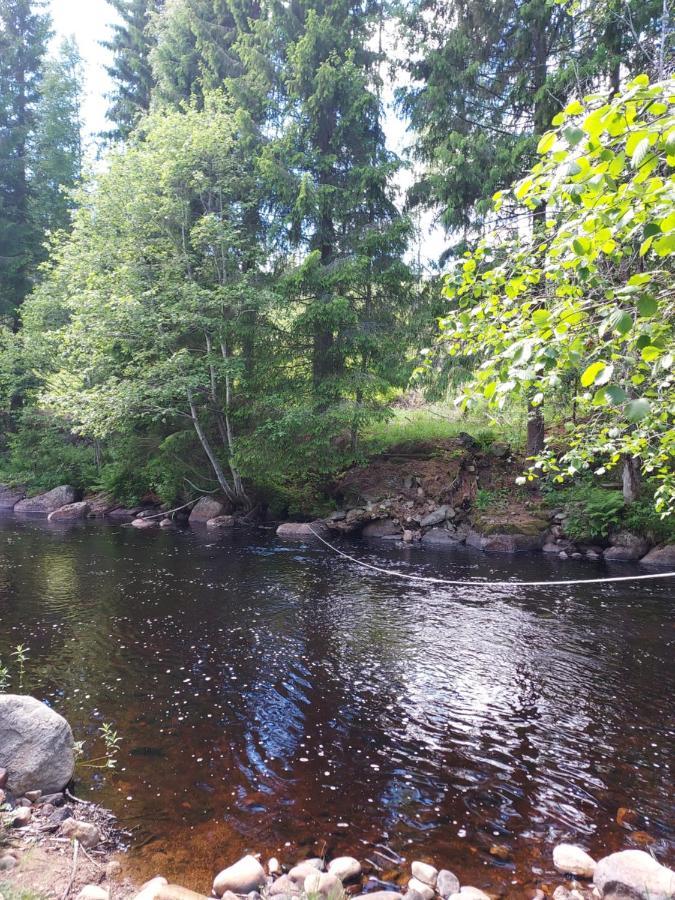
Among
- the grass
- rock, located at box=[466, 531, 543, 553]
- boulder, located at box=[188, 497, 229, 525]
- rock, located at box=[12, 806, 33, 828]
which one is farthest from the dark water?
boulder, located at box=[188, 497, 229, 525]

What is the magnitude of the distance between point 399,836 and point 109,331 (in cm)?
1285

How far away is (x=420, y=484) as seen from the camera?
15016mm

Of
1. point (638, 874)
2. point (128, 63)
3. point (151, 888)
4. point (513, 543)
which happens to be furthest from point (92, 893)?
point (128, 63)

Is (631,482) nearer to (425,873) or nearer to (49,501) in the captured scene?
(425,873)

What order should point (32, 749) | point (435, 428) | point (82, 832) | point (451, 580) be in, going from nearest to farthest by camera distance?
point (82, 832), point (32, 749), point (451, 580), point (435, 428)

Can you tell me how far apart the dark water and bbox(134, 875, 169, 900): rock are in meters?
0.21

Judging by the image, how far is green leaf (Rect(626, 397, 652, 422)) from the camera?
4.69ft

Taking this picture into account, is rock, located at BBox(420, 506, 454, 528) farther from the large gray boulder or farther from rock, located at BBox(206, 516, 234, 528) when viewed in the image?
the large gray boulder

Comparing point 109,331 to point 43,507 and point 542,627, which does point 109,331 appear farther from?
point 542,627

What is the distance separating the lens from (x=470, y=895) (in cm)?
281

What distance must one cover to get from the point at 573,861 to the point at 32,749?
3.52 m

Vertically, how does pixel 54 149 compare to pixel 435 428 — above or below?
above

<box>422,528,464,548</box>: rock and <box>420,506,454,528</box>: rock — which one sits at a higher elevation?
<box>420,506,454,528</box>: rock

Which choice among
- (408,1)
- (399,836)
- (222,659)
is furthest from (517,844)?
(408,1)
